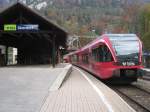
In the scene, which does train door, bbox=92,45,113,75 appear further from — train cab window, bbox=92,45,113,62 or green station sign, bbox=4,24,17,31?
green station sign, bbox=4,24,17,31

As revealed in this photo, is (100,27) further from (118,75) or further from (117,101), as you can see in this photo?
(117,101)

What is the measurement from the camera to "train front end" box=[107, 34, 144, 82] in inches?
933

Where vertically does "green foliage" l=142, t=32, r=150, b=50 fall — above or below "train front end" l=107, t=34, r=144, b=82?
above

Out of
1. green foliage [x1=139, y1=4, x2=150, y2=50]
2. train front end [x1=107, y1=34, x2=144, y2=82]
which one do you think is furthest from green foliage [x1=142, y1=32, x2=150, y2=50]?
train front end [x1=107, y1=34, x2=144, y2=82]

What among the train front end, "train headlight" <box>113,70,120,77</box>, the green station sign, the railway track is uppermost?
the green station sign

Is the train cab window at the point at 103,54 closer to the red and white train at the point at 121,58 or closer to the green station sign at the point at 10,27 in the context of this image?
the red and white train at the point at 121,58

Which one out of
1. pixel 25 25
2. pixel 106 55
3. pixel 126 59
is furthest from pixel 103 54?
pixel 25 25

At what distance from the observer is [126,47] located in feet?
80.2

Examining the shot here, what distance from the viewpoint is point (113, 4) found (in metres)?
133

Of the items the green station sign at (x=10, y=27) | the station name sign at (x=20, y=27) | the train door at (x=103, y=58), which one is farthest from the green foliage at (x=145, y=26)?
the train door at (x=103, y=58)

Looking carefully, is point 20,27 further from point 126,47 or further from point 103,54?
point 126,47

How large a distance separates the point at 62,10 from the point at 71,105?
111080 mm

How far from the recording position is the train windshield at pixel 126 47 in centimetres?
2382

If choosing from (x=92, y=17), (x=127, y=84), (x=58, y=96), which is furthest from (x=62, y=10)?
(x=58, y=96)
